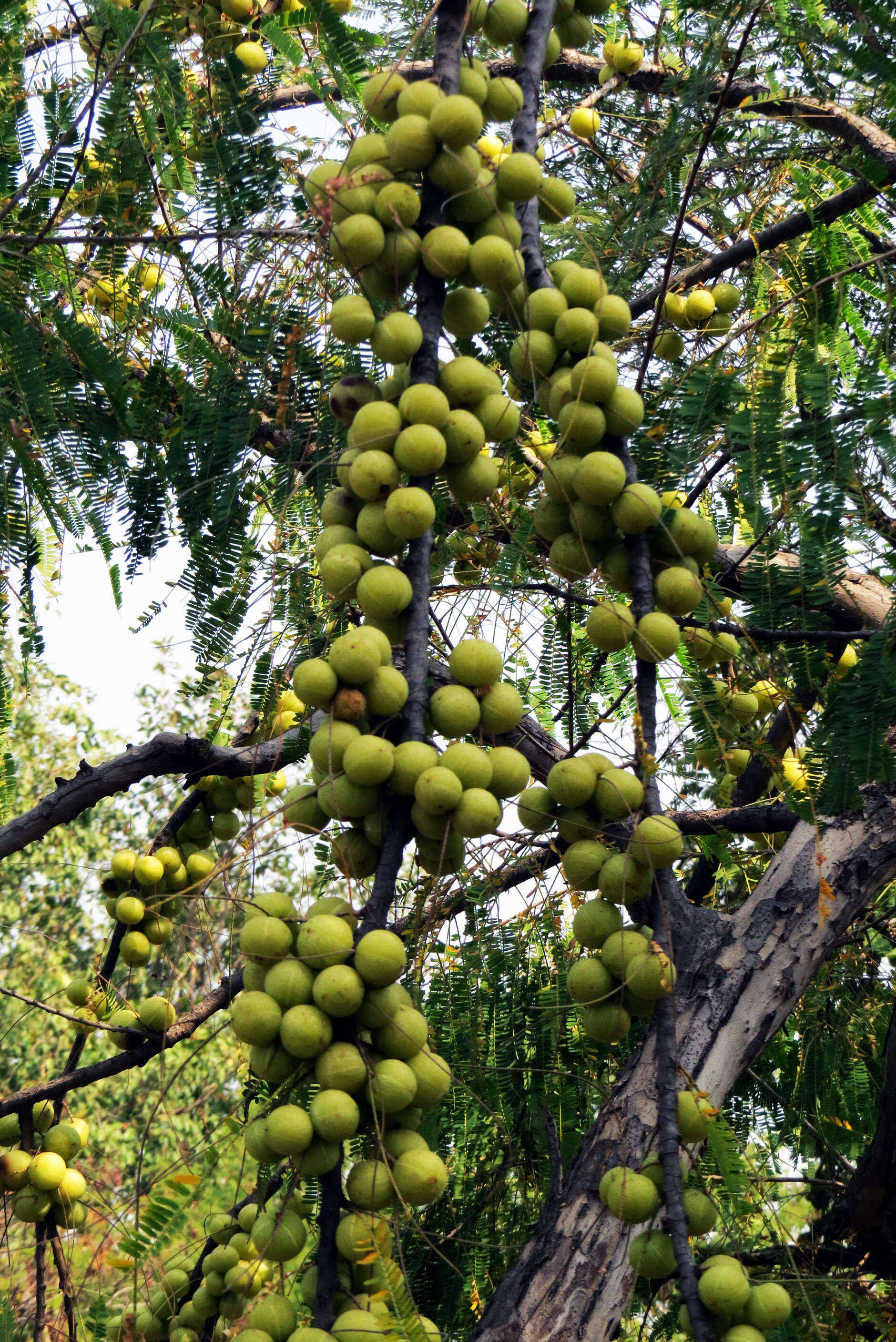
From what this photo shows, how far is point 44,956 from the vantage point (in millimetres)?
9102

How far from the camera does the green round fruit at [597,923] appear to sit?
5.30 feet

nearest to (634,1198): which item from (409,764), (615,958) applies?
(615,958)

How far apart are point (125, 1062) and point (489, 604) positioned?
4.83ft

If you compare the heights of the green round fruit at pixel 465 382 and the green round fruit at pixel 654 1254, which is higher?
the green round fruit at pixel 465 382

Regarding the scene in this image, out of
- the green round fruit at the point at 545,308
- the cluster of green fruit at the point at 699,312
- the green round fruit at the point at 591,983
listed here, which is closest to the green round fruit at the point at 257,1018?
the green round fruit at the point at 591,983

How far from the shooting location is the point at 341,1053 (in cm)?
132

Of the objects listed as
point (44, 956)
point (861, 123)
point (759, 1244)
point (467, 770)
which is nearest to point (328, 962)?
point (467, 770)

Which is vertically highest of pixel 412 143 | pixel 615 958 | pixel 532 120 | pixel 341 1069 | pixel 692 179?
pixel 692 179

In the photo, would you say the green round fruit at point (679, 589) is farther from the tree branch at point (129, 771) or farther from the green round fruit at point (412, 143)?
the tree branch at point (129, 771)

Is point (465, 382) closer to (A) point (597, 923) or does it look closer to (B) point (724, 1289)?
(A) point (597, 923)

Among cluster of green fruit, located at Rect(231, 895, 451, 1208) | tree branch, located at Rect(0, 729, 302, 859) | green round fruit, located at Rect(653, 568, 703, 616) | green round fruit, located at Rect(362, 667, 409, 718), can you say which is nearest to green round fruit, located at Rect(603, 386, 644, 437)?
green round fruit, located at Rect(653, 568, 703, 616)

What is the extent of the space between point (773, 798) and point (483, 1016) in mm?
1103

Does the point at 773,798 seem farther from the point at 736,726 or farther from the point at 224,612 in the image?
the point at 224,612

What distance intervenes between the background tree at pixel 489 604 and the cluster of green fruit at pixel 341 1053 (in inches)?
0.8
